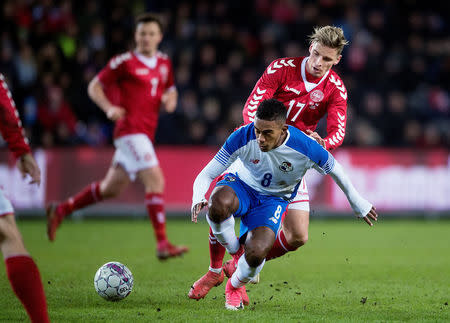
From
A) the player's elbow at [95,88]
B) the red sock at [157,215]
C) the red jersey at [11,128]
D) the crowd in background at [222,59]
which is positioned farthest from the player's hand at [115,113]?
the crowd in background at [222,59]

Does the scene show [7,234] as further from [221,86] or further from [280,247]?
[221,86]

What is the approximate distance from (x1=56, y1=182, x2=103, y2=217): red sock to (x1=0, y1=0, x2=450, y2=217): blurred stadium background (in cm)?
383

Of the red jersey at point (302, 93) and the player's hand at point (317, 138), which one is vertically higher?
the red jersey at point (302, 93)

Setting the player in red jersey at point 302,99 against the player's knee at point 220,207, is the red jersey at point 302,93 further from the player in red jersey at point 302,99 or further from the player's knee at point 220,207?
the player's knee at point 220,207

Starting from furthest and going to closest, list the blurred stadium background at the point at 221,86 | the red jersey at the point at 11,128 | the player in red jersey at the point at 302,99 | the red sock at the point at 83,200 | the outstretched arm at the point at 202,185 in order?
the blurred stadium background at the point at 221,86 → the red sock at the point at 83,200 → the player in red jersey at the point at 302,99 → the outstretched arm at the point at 202,185 → the red jersey at the point at 11,128

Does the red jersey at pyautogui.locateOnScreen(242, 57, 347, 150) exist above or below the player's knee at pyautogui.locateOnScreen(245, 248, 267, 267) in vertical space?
above

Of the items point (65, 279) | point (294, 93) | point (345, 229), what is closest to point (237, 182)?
point (294, 93)

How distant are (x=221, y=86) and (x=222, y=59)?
1035 millimetres

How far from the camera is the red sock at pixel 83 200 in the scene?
818 cm

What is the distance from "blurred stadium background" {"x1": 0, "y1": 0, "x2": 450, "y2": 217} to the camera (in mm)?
12703

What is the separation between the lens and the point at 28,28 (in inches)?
555

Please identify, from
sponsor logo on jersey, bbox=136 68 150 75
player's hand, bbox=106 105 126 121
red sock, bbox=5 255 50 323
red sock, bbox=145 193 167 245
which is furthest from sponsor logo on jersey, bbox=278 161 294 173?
sponsor logo on jersey, bbox=136 68 150 75

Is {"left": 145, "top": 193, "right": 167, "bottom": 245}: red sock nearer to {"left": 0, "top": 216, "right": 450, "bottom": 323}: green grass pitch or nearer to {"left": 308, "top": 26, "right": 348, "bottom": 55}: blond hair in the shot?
{"left": 0, "top": 216, "right": 450, "bottom": 323}: green grass pitch

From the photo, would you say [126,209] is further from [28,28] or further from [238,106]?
[28,28]
